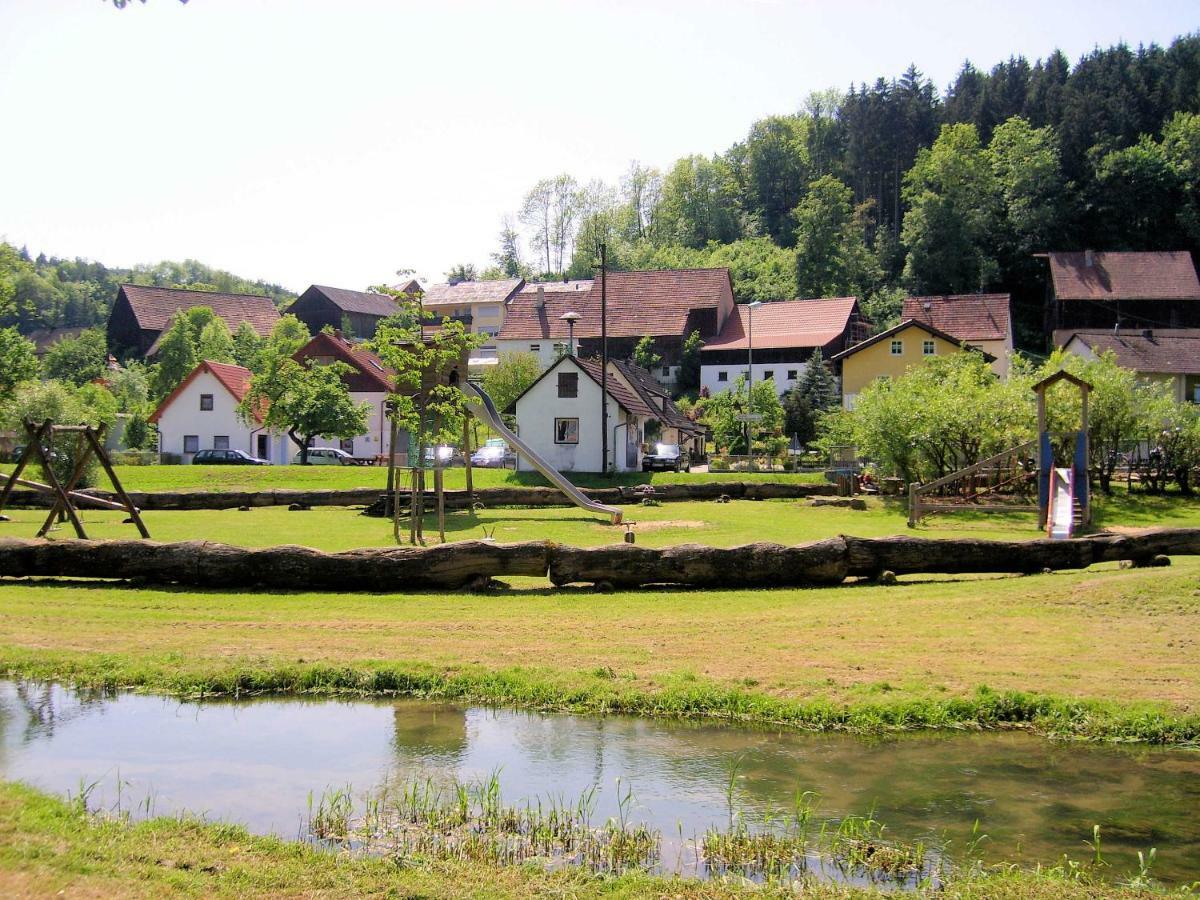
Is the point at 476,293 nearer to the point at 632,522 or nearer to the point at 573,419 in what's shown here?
the point at 573,419

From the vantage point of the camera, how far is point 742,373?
286ft

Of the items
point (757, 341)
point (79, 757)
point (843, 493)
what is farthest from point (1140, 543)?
point (757, 341)

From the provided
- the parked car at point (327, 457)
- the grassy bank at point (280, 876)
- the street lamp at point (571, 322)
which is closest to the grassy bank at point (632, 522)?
the street lamp at point (571, 322)

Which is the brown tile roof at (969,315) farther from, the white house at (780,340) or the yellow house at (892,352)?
the yellow house at (892,352)

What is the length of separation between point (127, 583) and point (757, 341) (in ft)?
244

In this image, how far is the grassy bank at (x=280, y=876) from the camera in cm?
684

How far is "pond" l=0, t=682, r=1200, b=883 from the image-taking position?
28.5 ft

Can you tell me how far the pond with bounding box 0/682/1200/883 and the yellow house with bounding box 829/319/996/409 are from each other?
207 feet

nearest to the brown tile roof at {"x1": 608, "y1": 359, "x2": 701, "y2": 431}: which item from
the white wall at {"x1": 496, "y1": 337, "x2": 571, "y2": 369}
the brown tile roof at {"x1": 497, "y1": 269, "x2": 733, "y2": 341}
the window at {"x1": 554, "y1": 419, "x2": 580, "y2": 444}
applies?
→ the window at {"x1": 554, "y1": 419, "x2": 580, "y2": 444}

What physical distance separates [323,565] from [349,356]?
63.0 metres

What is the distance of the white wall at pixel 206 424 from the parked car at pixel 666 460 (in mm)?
25416

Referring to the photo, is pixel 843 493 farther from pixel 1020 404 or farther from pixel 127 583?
pixel 127 583

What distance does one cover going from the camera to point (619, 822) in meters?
8.70

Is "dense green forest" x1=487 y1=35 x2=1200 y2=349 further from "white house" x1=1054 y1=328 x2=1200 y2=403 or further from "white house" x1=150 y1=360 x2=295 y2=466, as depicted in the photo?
"white house" x1=150 y1=360 x2=295 y2=466
